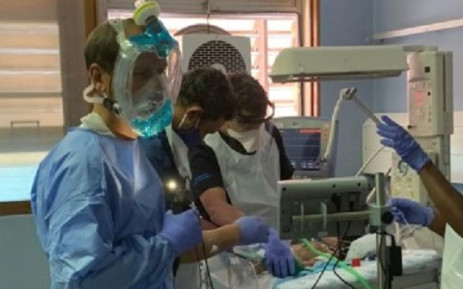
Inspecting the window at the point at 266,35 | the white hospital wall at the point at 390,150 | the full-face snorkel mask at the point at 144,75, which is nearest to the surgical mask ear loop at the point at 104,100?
the full-face snorkel mask at the point at 144,75

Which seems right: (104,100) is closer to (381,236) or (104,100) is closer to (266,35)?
(381,236)

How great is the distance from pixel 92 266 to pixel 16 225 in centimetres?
227

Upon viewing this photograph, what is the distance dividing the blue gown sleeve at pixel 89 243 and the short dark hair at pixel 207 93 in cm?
55

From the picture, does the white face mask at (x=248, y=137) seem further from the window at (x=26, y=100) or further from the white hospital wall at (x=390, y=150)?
the window at (x=26, y=100)

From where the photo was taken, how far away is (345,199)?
1.63 metres

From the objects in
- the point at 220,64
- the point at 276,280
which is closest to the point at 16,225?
the point at 220,64

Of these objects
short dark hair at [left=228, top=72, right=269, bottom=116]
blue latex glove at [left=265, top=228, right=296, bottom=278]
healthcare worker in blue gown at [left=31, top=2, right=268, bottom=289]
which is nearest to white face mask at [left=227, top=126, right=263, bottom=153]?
short dark hair at [left=228, top=72, right=269, bottom=116]

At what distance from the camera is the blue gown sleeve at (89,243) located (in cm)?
112

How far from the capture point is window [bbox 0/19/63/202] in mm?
3242

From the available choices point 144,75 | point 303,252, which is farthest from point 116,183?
point 303,252

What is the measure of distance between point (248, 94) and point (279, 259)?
64 cm

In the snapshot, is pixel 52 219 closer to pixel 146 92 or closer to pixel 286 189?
pixel 146 92

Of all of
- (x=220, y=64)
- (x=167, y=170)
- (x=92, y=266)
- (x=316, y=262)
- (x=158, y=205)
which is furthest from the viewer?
(x=220, y=64)

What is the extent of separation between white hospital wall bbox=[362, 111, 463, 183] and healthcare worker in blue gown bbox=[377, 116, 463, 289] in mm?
1274
